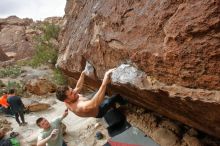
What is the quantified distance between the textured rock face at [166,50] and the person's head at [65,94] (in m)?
0.54

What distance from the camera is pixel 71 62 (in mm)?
5672

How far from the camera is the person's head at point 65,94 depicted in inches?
169

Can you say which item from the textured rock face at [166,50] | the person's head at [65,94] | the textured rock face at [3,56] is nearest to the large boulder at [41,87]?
the textured rock face at [166,50]

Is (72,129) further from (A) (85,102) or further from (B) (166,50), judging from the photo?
(B) (166,50)

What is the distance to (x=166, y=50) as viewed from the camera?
3.04m

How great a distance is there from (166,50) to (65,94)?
1833 mm

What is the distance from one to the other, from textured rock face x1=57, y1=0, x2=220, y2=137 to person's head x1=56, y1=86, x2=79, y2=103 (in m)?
0.54

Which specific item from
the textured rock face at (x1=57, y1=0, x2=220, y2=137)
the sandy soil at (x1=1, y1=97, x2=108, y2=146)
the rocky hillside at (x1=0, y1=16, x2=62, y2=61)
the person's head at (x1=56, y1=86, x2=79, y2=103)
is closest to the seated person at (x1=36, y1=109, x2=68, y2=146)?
the person's head at (x1=56, y1=86, x2=79, y2=103)

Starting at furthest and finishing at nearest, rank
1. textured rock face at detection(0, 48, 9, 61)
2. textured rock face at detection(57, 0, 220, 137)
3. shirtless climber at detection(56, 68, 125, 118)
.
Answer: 1. textured rock face at detection(0, 48, 9, 61)
2. shirtless climber at detection(56, 68, 125, 118)
3. textured rock face at detection(57, 0, 220, 137)

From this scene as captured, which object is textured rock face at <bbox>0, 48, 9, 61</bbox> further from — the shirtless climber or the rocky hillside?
the shirtless climber

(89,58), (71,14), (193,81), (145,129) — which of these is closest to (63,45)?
(71,14)

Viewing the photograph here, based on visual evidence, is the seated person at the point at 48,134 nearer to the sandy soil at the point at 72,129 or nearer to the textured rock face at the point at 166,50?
the textured rock face at the point at 166,50

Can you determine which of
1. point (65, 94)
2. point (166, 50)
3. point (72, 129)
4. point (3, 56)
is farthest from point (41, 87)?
point (3, 56)

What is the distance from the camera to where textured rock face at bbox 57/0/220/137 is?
8.84 feet
